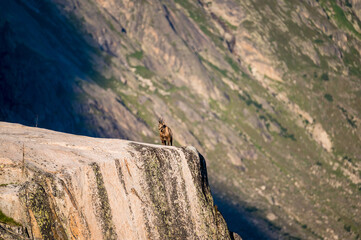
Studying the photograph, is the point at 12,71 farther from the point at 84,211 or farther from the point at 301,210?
the point at 84,211

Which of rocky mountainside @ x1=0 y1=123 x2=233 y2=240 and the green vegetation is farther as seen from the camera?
rocky mountainside @ x1=0 y1=123 x2=233 y2=240

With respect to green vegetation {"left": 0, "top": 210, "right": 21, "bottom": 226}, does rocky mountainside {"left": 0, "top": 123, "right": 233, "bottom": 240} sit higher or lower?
higher

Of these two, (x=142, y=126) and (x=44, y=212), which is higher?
(x=44, y=212)

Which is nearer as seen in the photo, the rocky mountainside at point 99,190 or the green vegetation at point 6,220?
the green vegetation at point 6,220

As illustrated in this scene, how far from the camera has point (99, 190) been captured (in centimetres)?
2895

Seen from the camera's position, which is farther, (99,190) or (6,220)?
(99,190)

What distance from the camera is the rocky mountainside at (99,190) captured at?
25.2m

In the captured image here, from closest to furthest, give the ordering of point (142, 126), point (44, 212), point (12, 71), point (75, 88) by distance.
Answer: point (44, 212) < point (12, 71) < point (75, 88) < point (142, 126)

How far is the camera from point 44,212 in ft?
83.3

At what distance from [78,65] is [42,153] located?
577ft

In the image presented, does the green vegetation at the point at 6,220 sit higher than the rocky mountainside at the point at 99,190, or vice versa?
the rocky mountainside at the point at 99,190

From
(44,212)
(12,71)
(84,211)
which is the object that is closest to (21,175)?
(44,212)

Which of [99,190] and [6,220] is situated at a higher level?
[99,190]

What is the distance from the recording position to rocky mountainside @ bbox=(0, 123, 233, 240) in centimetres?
2520
